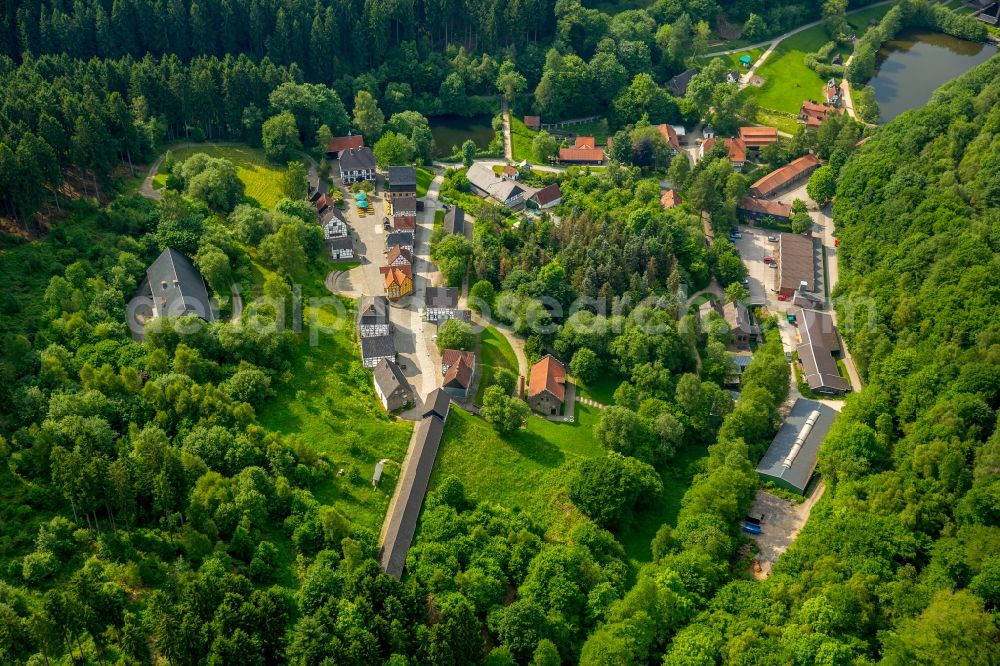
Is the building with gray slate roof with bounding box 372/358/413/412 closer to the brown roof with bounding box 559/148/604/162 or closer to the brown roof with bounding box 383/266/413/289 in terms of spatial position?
the brown roof with bounding box 383/266/413/289

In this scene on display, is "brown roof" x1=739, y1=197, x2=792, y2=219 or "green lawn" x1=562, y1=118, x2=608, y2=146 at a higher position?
"brown roof" x1=739, y1=197, x2=792, y2=219

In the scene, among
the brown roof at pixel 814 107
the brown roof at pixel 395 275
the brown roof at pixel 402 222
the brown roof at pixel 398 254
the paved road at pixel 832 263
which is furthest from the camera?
the brown roof at pixel 814 107

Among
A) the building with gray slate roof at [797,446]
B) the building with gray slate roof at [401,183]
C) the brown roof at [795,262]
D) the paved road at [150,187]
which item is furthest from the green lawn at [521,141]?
the building with gray slate roof at [797,446]

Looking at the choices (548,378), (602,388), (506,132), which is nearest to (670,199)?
(506,132)

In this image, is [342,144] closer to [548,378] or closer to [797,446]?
[548,378]

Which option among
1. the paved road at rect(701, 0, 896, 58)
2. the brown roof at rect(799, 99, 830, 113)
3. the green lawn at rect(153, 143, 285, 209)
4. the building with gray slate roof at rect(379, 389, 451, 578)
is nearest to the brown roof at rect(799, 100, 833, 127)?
the brown roof at rect(799, 99, 830, 113)

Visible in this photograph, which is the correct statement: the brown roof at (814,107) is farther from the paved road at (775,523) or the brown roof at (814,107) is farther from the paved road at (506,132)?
the paved road at (775,523)

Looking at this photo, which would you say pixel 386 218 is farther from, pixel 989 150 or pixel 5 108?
pixel 989 150
